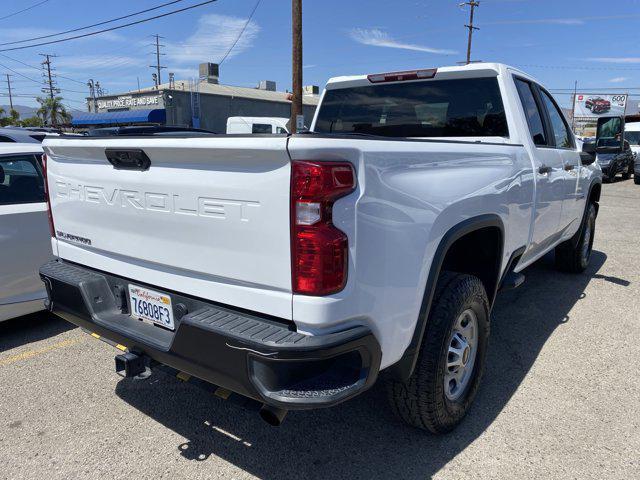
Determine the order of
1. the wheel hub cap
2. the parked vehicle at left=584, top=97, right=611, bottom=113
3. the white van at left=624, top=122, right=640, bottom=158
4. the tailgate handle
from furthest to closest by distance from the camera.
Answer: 1. the parked vehicle at left=584, top=97, right=611, bottom=113
2. the white van at left=624, top=122, right=640, bottom=158
3. the wheel hub cap
4. the tailgate handle

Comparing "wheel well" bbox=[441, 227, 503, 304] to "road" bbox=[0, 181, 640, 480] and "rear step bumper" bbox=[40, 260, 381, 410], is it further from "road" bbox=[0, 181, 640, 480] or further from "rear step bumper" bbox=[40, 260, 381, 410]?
"rear step bumper" bbox=[40, 260, 381, 410]

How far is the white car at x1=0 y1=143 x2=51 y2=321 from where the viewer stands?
389 cm

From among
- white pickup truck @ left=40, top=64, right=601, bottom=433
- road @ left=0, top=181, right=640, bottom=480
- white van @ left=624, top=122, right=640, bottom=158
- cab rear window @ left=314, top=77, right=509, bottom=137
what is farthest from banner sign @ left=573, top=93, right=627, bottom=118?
white pickup truck @ left=40, top=64, right=601, bottom=433

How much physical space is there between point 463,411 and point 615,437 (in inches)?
32.6

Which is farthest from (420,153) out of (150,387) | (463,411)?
(150,387)

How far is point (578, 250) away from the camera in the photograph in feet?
18.9

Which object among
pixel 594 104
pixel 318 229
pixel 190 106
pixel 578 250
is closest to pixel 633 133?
pixel 578 250

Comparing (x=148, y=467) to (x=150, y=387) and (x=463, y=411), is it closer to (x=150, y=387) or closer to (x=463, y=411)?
(x=150, y=387)

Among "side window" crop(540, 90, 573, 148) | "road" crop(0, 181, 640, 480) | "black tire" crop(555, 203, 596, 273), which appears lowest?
"road" crop(0, 181, 640, 480)

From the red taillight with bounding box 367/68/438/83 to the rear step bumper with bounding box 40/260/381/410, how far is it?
2472 millimetres

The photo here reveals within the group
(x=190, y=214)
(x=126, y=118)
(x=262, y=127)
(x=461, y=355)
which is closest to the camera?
(x=190, y=214)

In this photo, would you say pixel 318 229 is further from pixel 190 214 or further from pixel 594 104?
pixel 594 104

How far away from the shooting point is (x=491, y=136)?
355 centimetres

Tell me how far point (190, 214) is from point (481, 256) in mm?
1826
